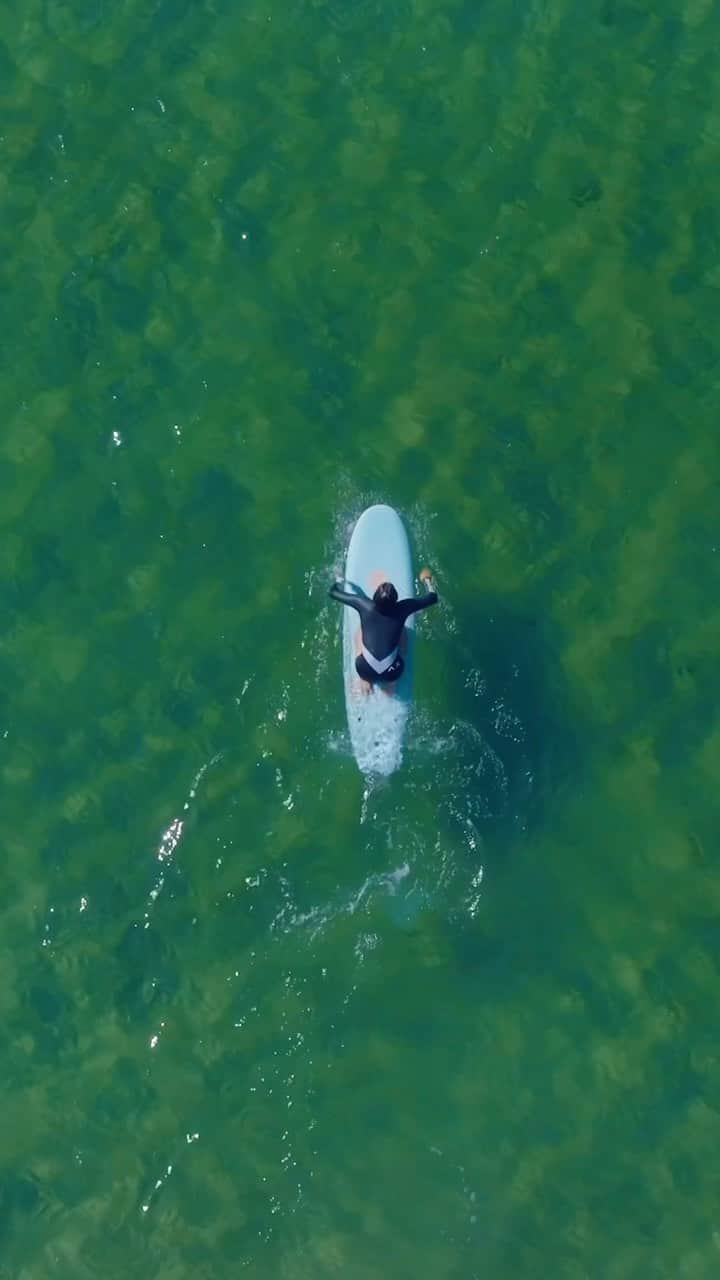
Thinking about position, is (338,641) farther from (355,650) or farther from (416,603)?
(416,603)

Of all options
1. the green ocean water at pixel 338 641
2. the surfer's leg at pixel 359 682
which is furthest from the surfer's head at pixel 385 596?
the green ocean water at pixel 338 641

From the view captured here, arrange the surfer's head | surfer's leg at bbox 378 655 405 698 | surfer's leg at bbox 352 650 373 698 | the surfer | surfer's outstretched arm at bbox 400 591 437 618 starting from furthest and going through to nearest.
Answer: surfer's leg at bbox 352 650 373 698, surfer's leg at bbox 378 655 405 698, surfer's outstretched arm at bbox 400 591 437 618, the surfer, the surfer's head

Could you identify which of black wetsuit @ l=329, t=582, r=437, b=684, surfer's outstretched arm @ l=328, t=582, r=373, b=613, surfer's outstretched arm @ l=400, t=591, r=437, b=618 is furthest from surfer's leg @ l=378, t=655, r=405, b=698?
surfer's outstretched arm @ l=328, t=582, r=373, b=613

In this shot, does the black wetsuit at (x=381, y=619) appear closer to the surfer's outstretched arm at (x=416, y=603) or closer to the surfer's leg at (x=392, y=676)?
the surfer's outstretched arm at (x=416, y=603)

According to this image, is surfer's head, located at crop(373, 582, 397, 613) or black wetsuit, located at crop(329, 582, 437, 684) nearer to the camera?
surfer's head, located at crop(373, 582, 397, 613)

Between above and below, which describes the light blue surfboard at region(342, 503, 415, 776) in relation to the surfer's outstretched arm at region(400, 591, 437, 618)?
below

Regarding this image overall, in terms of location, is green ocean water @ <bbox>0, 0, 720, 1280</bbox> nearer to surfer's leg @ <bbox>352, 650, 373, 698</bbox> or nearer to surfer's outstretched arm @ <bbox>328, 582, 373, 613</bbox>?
surfer's leg @ <bbox>352, 650, 373, 698</bbox>
